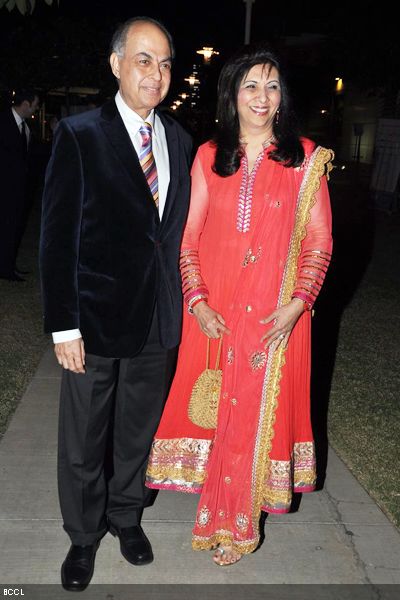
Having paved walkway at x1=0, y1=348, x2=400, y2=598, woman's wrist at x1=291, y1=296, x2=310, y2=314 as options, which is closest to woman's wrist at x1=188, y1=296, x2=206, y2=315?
woman's wrist at x1=291, y1=296, x2=310, y2=314

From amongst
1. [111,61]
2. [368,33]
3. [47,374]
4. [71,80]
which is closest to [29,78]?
[71,80]

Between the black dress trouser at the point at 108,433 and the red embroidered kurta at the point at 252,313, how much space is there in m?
0.16

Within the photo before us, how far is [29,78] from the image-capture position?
32.8m

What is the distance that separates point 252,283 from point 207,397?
53 cm

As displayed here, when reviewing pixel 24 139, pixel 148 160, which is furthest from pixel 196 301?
pixel 24 139

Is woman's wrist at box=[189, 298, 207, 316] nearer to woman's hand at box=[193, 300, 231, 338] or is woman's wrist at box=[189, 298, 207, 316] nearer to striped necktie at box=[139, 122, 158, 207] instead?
woman's hand at box=[193, 300, 231, 338]

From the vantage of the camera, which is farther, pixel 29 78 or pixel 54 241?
pixel 29 78

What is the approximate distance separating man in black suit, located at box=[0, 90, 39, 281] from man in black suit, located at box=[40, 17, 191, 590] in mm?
5429

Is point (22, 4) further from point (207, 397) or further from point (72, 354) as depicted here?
point (207, 397)

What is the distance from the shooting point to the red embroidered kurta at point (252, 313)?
8.82ft

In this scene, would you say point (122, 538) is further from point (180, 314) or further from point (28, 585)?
point (180, 314)

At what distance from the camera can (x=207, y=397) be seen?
113 inches

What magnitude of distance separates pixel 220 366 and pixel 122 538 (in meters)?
0.87

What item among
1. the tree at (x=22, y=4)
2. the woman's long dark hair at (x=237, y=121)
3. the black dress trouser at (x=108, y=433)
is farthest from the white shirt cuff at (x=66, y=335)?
the tree at (x=22, y=4)
